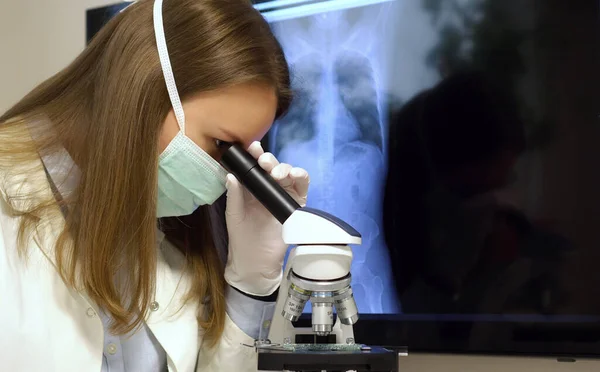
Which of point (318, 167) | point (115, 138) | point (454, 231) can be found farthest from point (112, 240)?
point (454, 231)

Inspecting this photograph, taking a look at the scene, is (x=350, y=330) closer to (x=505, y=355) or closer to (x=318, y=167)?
(x=505, y=355)

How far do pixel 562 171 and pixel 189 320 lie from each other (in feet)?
2.83

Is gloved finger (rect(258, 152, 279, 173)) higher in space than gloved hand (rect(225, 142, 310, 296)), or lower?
higher

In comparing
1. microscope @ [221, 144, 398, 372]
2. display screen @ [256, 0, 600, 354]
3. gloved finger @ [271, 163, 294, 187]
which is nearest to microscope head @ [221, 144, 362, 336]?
microscope @ [221, 144, 398, 372]

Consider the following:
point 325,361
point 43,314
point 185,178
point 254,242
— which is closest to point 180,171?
point 185,178

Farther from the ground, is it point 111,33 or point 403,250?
point 111,33

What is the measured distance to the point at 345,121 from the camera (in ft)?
5.32

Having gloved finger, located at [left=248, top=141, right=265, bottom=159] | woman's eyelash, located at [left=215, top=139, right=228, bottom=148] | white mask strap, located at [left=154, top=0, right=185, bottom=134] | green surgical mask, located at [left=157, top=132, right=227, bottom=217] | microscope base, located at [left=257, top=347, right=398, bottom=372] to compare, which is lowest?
microscope base, located at [left=257, top=347, right=398, bottom=372]

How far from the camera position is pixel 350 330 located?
119cm

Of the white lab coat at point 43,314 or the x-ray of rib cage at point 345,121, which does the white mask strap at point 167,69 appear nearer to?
the white lab coat at point 43,314

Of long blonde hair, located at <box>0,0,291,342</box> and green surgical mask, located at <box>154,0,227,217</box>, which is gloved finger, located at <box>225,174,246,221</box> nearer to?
green surgical mask, located at <box>154,0,227,217</box>

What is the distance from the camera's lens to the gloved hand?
1.31 meters

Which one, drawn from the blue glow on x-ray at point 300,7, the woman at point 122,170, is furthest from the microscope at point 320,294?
the blue glow on x-ray at point 300,7

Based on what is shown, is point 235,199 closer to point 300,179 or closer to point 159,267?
point 300,179
